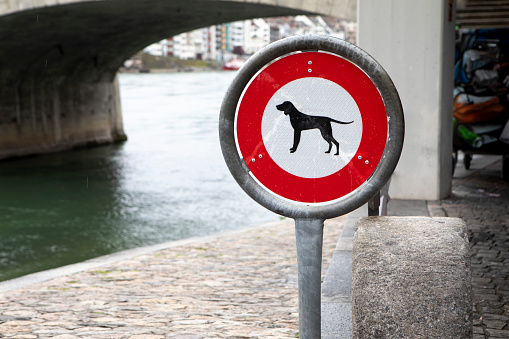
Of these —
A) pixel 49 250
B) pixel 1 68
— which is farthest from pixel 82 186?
pixel 49 250

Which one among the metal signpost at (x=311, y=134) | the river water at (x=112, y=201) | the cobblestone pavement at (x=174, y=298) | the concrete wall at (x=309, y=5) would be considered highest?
the concrete wall at (x=309, y=5)

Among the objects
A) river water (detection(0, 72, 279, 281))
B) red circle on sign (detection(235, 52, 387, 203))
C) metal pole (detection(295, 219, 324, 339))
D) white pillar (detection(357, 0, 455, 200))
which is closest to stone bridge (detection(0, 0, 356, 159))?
river water (detection(0, 72, 279, 281))

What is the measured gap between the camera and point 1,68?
1853 cm

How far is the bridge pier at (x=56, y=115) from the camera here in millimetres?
19266

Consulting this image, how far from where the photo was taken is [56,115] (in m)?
21.1

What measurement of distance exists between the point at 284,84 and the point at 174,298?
2.61m

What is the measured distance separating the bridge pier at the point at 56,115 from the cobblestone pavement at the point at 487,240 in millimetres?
13679

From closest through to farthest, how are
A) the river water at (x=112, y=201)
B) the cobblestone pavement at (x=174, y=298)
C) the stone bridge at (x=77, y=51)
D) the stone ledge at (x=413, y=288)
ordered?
the stone ledge at (x=413, y=288) < the cobblestone pavement at (x=174, y=298) < the river water at (x=112, y=201) < the stone bridge at (x=77, y=51)

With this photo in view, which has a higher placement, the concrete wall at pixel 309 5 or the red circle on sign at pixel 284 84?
the concrete wall at pixel 309 5

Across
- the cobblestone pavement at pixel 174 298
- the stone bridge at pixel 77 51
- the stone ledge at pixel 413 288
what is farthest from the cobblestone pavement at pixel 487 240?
the stone bridge at pixel 77 51

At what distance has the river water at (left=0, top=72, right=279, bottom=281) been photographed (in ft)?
31.5

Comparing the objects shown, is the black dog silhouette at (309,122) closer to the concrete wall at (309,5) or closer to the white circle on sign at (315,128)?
the white circle on sign at (315,128)

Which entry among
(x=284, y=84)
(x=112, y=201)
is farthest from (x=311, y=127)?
(x=112, y=201)

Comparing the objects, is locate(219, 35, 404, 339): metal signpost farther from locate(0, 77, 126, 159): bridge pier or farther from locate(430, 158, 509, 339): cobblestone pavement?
locate(0, 77, 126, 159): bridge pier
